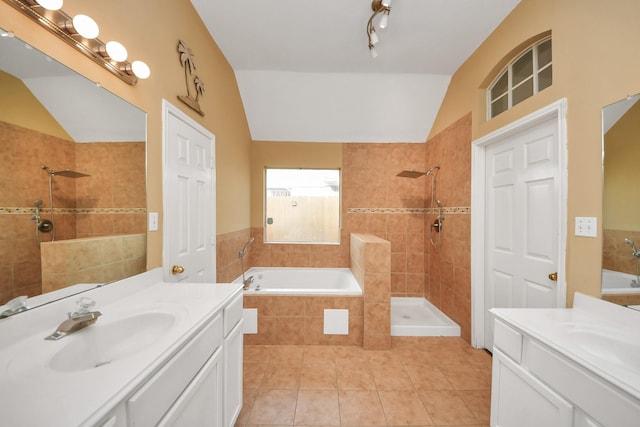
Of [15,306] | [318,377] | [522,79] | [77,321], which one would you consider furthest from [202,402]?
[522,79]

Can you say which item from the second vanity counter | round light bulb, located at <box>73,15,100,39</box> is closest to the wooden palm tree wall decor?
round light bulb, located at <box>73,15,100,39</box>

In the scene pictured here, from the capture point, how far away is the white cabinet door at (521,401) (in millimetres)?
898

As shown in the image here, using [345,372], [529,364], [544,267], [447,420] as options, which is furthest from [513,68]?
[345,372]

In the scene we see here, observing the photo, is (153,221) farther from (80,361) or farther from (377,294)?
(377,294)

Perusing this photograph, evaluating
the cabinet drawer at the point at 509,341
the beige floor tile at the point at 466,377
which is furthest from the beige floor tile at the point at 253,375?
the cabinet drawer at the point at 509,341

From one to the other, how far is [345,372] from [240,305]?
114cm

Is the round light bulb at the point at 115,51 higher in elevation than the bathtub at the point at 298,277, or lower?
higher

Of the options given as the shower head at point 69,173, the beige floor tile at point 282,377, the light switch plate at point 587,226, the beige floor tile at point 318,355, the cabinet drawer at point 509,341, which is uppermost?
the shower head at point 69,173

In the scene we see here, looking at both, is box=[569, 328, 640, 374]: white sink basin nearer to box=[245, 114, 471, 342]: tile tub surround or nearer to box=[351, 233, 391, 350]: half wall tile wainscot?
box=[351, 233, 391, 350]: half wall tile wainscot

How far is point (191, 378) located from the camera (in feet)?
2.91

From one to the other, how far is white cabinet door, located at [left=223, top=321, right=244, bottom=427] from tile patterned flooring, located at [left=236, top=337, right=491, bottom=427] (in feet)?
0.76

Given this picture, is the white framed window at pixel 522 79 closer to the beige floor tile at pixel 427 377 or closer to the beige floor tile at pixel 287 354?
the beige floor tile at pixel 427 377

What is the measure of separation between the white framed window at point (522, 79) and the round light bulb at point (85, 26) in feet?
8.66

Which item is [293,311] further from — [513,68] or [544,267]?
[513,68]
